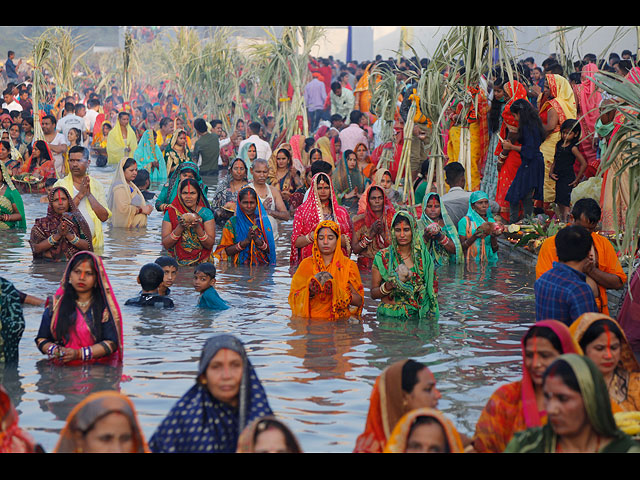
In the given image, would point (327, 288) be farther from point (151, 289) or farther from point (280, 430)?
point (280, 430)

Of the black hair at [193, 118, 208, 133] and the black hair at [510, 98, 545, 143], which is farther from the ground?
the black hair at [193, 118, 208, 133]

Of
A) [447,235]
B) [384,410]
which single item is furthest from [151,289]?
[384,410]

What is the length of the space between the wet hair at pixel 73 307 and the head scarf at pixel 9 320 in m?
0.36

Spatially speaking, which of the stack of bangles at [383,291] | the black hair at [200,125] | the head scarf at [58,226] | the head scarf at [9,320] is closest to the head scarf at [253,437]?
the head scarf at [9,320]

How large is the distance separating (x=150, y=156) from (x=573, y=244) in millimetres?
14152

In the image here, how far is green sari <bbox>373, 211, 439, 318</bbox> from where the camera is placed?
7.91m

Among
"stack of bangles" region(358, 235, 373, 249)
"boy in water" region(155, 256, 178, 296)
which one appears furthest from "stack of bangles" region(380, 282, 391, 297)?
"stack of bangles" region(358, 235, 373, 249)

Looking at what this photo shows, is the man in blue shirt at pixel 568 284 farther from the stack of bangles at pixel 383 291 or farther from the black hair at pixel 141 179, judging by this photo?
the black hair at pixel 141 179

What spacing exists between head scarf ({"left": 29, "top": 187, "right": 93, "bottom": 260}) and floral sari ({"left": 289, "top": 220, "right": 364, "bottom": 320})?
104 inches

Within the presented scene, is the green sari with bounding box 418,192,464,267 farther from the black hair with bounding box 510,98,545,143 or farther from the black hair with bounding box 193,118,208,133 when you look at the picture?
the black hair with bounding box 193,118,208,133

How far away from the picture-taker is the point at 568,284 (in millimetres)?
5816

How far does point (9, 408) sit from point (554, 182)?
9.07 m

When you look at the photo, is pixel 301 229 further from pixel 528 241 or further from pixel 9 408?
pixel 9 408
